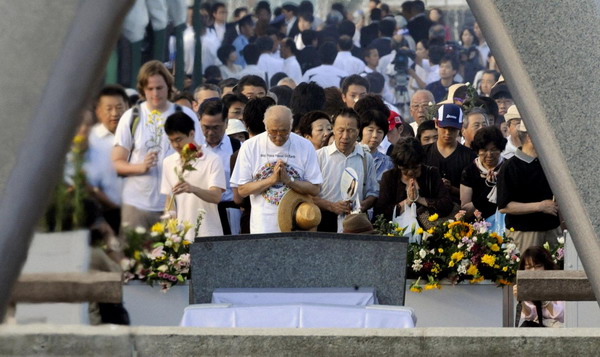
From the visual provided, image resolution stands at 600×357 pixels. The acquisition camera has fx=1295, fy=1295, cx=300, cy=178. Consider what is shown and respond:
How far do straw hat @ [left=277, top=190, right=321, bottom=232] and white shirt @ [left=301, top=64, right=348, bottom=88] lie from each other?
557 centimetres

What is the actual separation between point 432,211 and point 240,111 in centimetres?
217

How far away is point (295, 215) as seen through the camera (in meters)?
8.91

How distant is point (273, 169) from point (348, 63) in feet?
20.8

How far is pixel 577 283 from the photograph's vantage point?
22.8ft

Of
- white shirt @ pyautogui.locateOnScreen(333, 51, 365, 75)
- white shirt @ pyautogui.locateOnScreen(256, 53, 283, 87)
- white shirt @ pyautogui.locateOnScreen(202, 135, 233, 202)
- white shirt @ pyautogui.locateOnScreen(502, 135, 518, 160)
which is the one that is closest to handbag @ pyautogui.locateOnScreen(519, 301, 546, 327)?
white shirt @ pyautogui.locateOnScreen(502, 135, 518, 160)

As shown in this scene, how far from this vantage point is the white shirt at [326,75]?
14.5 m

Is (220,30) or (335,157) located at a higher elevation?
(220,30)

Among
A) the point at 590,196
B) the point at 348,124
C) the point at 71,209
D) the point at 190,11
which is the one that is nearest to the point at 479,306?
the point at 348,124

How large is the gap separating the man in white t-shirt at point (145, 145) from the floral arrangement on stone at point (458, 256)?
5.86 feet

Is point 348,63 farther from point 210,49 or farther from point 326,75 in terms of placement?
point 210,49

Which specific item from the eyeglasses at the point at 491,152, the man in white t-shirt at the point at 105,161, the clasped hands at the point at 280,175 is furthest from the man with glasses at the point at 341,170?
the man in white t-shirt at the point at 105,161

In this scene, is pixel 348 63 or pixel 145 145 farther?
pixel 348 63

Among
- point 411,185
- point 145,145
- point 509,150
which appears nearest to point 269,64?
point 509,150

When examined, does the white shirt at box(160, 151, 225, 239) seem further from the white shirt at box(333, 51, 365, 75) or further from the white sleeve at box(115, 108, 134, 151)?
the white shirt at box(333, 51, 365, 75)
